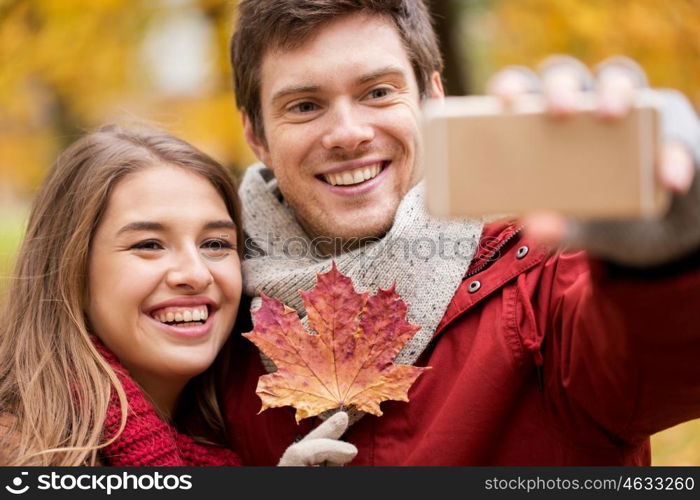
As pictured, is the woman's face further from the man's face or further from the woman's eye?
the man's face

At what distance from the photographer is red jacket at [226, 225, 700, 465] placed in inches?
66.1

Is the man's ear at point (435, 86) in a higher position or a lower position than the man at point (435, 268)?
higher

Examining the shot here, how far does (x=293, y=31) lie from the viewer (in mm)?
2367

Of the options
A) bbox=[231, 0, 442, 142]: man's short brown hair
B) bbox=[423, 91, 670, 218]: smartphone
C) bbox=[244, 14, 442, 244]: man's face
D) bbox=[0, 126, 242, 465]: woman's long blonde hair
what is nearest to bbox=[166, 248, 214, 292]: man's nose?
bbox=[0, 126, 242, 465]: woman's long blonde hair

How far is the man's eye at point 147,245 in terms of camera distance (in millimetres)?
2266

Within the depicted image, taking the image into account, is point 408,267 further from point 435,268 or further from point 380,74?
point 380,74

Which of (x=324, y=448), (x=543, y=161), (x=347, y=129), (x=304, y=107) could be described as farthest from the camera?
(x=304, y=107)

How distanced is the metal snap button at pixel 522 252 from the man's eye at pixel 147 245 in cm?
94

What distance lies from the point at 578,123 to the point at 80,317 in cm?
157

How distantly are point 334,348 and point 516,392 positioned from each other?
457 millimetres

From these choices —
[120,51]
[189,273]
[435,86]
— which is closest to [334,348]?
[189,273]

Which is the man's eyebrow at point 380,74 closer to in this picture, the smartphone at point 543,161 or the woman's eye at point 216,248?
the woman's eye at point 216,248

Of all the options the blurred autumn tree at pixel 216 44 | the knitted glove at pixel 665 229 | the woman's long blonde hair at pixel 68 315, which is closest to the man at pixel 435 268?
the knitted glove at pixel 665 229

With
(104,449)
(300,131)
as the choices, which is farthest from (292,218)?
(104,449)
